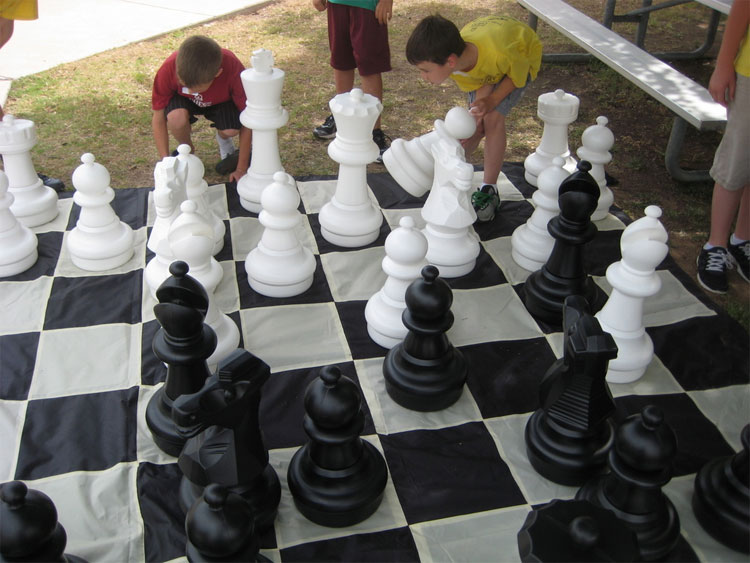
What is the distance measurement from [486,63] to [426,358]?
1.20 metres

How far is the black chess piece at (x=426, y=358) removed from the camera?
4.20 ft

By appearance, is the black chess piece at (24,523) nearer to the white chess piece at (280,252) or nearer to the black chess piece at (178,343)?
the black chess piece at (178,343)

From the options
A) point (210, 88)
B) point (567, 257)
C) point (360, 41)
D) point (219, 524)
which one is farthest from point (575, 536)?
point (360, 41)

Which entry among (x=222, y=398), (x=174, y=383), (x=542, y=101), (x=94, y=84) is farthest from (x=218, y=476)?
(x=94, y=84)

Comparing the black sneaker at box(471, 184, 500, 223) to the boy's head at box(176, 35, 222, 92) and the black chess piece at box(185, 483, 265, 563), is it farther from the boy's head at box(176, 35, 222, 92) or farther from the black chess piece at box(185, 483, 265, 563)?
the black chess piece at box(185, 483, 265, 563)

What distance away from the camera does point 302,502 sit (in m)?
1.14

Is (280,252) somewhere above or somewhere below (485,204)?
above

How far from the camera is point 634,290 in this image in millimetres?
1398

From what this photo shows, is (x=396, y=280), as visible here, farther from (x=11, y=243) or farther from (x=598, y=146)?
(x=11, y=243)

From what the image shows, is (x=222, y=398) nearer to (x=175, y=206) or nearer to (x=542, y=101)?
(x=175, y=206)

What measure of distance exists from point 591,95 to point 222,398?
115 inches

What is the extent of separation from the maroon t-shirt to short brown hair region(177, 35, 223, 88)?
0.18m

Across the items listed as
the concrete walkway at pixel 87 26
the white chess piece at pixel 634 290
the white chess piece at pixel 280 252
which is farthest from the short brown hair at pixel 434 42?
the concrete walkway at pixel 87 26

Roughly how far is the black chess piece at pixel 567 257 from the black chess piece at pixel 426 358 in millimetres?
352
